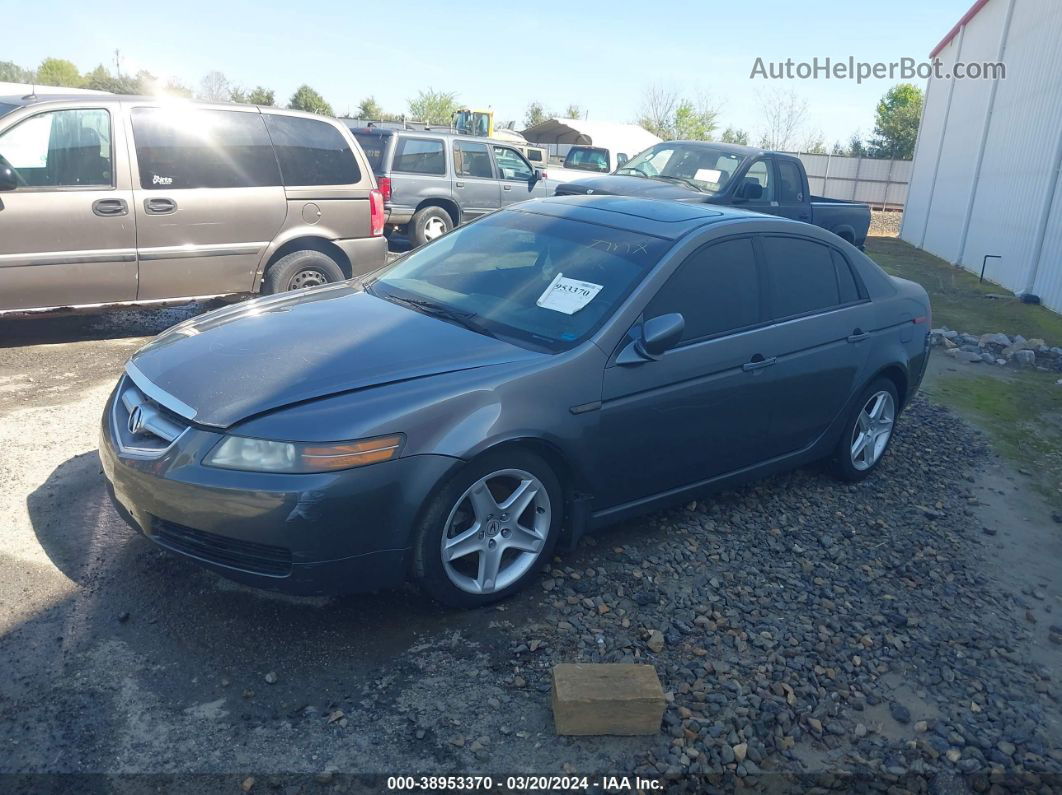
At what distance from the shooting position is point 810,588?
4.01 metres

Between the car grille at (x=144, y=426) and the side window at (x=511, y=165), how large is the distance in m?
11.4

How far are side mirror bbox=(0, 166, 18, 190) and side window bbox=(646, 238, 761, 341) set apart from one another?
493cm

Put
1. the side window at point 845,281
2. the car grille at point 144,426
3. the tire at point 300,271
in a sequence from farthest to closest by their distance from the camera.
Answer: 1. the tire at point 300,271
2. the side window at point 845,281
3. the car grille at point 144,426

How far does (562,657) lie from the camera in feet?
10.8

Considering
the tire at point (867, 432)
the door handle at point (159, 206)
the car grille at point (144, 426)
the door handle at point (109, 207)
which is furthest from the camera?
the door handle at point (159, 206)

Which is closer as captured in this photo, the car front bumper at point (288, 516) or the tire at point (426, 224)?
the car front bumper at point (288, 516)

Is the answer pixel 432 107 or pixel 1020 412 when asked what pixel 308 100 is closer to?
pixel 432 107

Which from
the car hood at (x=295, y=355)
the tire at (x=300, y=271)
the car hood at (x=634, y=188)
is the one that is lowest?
the tire at (x=300, y=271)

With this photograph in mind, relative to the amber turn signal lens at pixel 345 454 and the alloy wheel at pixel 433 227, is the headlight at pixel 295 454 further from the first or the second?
the alloy wheel at pixel 433 227

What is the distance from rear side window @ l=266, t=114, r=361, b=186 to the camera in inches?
294

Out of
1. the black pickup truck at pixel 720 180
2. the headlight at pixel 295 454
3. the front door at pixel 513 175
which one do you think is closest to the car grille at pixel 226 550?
the headlight at pixel 295 454

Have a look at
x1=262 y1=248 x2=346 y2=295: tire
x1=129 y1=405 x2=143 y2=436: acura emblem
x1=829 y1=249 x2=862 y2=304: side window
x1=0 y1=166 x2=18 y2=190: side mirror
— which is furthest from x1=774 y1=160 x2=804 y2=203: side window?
x1=129 y1=405 x2=143 y2=436: acura emblem

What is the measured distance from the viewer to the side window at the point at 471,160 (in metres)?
13.5

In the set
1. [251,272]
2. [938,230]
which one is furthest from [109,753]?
[938,230]
